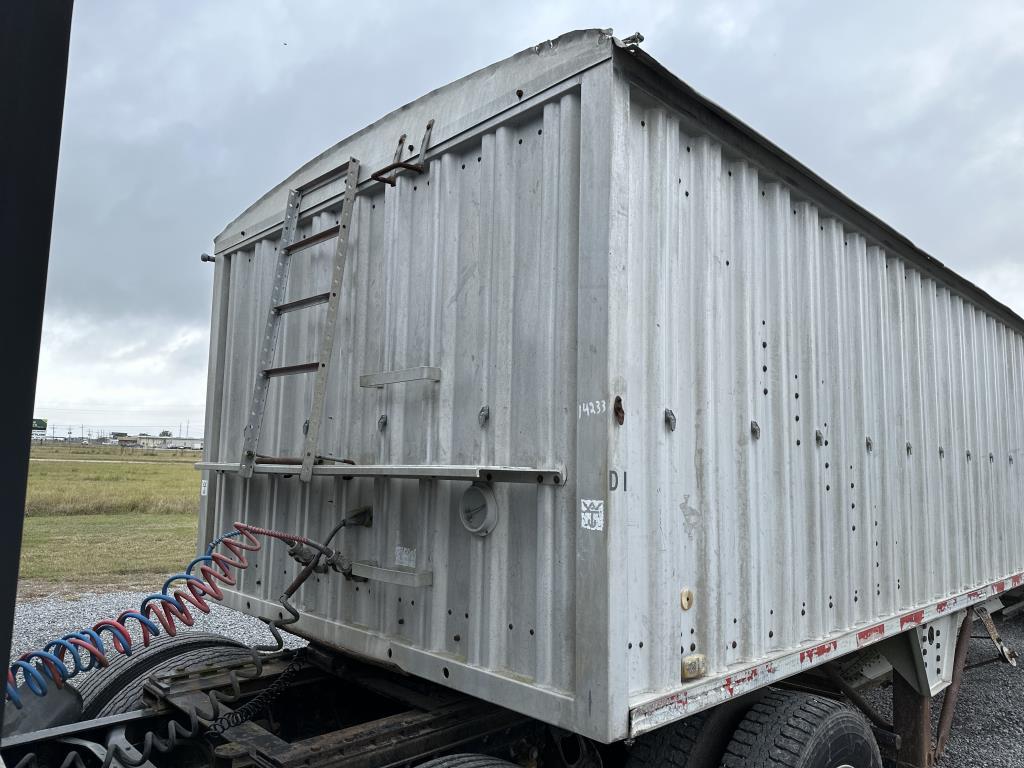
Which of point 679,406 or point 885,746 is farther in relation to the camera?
point 885,746

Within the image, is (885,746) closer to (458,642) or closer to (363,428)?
(458,642)

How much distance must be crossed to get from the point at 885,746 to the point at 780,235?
3295mm

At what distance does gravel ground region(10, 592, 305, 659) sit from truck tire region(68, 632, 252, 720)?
379 centimetres

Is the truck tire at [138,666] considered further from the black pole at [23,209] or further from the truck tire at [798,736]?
the black pole at [23,209]

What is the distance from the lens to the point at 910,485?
4.51m

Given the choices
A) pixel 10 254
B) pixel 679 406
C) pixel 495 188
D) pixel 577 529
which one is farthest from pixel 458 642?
pixel 10 254

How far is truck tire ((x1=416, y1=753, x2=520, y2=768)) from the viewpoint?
2.41 m

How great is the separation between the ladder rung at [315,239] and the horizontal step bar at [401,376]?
70 cm

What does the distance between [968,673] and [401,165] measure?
25.5ft

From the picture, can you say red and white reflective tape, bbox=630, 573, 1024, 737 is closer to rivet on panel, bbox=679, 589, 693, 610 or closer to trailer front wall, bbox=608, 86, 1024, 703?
trailer front wall, bbox=608, 86, 1024, 703

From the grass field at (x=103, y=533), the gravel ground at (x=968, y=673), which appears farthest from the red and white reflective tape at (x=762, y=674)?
the grass field at (x=103, y=533)

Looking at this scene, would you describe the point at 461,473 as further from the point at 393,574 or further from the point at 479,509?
the point at 393,574

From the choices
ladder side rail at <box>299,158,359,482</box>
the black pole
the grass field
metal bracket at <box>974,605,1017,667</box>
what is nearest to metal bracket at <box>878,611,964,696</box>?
metal bracket at <box>974,605,1017,667</box>

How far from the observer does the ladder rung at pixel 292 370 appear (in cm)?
338
